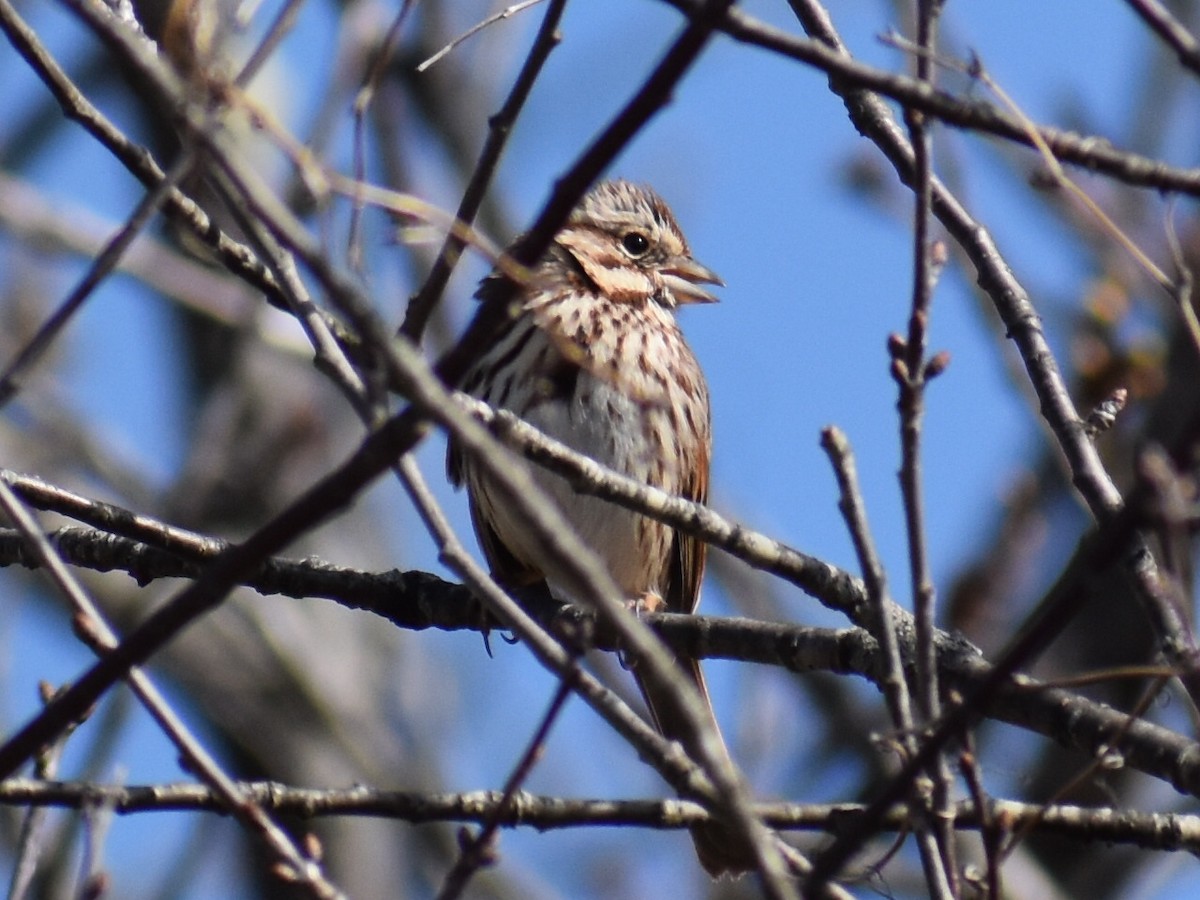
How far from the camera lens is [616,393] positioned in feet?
16.2

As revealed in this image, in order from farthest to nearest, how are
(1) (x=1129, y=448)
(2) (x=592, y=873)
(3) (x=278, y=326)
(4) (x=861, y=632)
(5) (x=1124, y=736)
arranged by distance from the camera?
(2) (x=592, y=873)
(3) (x=278, y=326)
(1) (x=1129, y=448)
(4) (x=861, y=632)
(5) (x=1124, y=736)

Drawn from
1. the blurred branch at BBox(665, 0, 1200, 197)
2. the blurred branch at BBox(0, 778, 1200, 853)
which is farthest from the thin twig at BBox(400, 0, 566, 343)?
the blurred branch at BBox(0, 778, 1200, 853)

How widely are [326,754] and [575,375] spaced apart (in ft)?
12.8

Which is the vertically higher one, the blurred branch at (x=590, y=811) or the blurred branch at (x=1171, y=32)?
the blurred branch at (x=1171, y=32)

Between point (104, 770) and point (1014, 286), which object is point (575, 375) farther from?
point (104, 770)

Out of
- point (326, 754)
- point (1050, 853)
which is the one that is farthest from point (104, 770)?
point (1050, 853)

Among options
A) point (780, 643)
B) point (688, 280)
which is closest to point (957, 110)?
point (780, 643)

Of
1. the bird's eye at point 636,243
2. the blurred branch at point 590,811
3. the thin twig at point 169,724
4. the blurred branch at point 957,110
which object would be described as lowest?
the thin twig at point 169,724

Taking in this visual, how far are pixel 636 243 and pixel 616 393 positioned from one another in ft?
3.42

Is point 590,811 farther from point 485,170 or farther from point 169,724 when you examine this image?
point 485,170

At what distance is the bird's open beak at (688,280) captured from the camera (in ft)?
18.9

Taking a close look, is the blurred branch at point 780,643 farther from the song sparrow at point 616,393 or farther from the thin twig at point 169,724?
the song sparrow at point 616,393

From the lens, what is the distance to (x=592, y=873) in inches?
337

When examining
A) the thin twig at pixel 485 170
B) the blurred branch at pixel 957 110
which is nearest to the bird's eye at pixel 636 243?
the thin twig at pixel 485 170
